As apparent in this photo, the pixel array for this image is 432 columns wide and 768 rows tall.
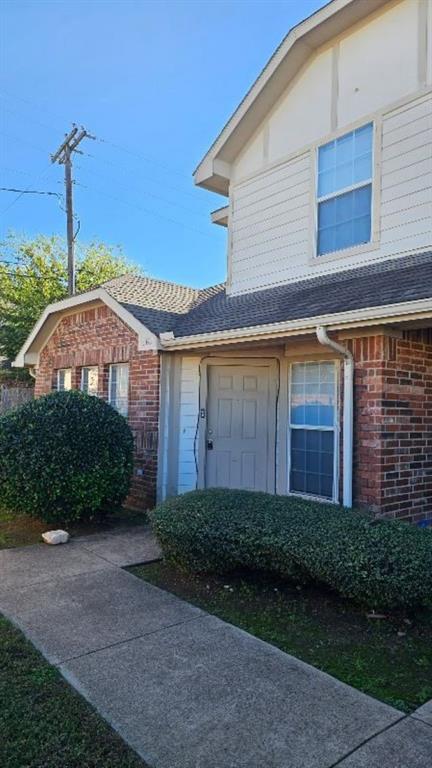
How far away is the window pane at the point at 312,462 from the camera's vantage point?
642 cm

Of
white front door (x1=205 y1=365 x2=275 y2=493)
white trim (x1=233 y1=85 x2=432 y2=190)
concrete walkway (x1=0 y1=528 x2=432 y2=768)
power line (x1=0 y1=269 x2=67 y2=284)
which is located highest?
power line (x1=0 y1=269 x2=67 y2=284)

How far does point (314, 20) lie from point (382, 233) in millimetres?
3204

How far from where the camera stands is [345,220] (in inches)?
276

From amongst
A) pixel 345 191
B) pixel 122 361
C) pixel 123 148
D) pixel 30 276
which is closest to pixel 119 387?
pixel 122 361

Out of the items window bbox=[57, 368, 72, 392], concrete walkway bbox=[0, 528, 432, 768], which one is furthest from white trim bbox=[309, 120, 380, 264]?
window bbox=[57, 368, 72, 392]

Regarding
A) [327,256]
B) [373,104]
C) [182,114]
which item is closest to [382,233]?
[327,256]

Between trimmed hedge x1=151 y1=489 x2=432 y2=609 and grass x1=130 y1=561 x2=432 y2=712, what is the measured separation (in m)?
0.17

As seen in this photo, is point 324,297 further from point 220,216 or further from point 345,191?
point 220,216

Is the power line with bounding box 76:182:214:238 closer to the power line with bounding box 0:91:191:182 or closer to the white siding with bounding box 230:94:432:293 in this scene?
the power line with bounding box 0:91:191:182

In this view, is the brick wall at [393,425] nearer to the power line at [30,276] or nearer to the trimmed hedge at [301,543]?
the trimmed hedge at [301,543]

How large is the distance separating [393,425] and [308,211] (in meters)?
3.57

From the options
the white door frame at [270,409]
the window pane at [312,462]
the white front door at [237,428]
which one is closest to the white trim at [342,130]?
the white door frame at [270,409]

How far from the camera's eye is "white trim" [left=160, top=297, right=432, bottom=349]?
15.4 feet

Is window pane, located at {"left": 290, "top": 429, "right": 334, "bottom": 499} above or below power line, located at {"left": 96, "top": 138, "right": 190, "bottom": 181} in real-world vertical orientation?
below
